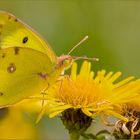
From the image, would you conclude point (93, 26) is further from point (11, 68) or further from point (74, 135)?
point (74, 135)

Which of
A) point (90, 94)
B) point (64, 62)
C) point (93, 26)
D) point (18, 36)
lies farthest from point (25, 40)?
point (93, 26)

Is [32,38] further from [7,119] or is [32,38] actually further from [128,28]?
[128,28]

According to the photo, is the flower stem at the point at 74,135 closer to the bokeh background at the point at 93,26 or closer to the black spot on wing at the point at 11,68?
the black spot on wing at the point at 11,68

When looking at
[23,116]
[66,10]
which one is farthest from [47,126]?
[66,10]

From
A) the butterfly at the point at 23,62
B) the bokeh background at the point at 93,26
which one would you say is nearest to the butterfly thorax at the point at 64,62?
the butterfly at the point at 23,62

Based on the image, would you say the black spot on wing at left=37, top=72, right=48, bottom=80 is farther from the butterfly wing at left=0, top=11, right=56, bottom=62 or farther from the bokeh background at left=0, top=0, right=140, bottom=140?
the bokeh background at left=0, top=0, right=140, bottom=140

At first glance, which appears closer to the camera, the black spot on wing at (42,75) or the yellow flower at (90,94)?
the yellow flower at (90,94)

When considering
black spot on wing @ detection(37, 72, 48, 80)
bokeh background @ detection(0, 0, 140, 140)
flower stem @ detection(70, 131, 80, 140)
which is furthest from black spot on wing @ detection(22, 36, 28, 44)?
bokeh background @ detection(0, 0, 140, 140)
